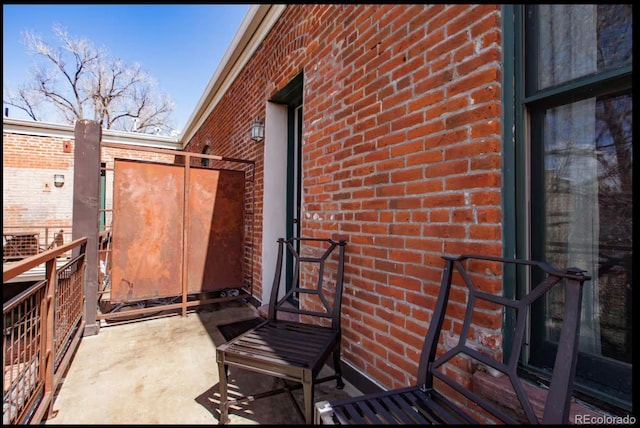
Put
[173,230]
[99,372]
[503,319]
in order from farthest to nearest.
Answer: [173,230] < [99,372] < [503,319]

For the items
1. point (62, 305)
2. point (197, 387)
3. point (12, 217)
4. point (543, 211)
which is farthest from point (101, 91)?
point (543, 211)

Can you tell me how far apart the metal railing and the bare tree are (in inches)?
591

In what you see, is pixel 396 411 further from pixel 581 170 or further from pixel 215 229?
pixel 215 229

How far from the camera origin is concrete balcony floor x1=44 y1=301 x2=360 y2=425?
5.78 ft

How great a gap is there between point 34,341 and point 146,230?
178 cm

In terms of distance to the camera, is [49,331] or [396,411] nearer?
[396,411]

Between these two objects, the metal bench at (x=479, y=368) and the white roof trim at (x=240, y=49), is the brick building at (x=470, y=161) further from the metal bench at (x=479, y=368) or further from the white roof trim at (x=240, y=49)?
the white roof trim at (x=240, y=49)

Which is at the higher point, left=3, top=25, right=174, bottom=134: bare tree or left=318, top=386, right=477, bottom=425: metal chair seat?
left=3, top=25, right=174, bottom=134: bare tree

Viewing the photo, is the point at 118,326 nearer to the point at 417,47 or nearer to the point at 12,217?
the point at 417,47

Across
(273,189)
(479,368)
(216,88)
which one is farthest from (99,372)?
(216,88)

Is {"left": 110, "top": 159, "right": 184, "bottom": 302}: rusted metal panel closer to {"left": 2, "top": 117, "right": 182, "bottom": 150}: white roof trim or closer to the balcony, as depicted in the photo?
the balcony

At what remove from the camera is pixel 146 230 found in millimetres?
3348

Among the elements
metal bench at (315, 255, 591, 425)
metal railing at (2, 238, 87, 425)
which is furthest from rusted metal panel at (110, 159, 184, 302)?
metal bench at (315, 255, 591, 425)

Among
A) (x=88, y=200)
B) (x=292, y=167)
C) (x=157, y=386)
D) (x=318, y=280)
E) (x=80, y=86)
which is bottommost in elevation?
(x=157, y=386)
